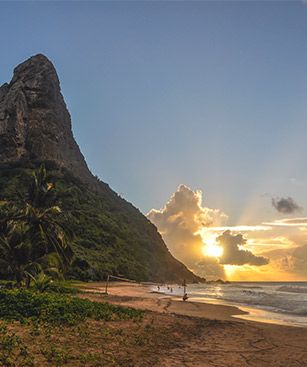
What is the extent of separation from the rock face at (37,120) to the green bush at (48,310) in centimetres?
9296

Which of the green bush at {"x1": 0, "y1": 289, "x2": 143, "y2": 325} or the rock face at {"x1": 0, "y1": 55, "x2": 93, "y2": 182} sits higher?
the rock face at {"x1": 0, "y1": 55, "x2": 93, "y2": 182}

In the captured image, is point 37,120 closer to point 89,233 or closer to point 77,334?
point 89,233

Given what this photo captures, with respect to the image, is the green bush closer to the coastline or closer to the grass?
the grass

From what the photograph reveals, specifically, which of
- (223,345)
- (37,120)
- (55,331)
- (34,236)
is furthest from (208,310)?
(37,120)

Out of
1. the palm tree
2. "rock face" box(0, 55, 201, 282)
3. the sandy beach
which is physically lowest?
the sandy beach

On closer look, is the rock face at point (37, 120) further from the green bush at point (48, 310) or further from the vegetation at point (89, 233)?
the green bush at point (48, 310)

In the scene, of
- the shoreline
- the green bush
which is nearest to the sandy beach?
the green bush

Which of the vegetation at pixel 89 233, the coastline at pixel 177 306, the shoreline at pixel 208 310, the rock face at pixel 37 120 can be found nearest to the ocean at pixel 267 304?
the shoreline at pixel 208 310

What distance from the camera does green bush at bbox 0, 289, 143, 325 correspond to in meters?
13.9

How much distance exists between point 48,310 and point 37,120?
11105 cm

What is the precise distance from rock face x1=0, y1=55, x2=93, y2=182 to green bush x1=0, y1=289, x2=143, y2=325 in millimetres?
92963

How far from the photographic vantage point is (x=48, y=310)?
1454 centimetres

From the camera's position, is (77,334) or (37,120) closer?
(77,334)

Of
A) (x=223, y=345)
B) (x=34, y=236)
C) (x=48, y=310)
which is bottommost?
(x=223, y=345)
